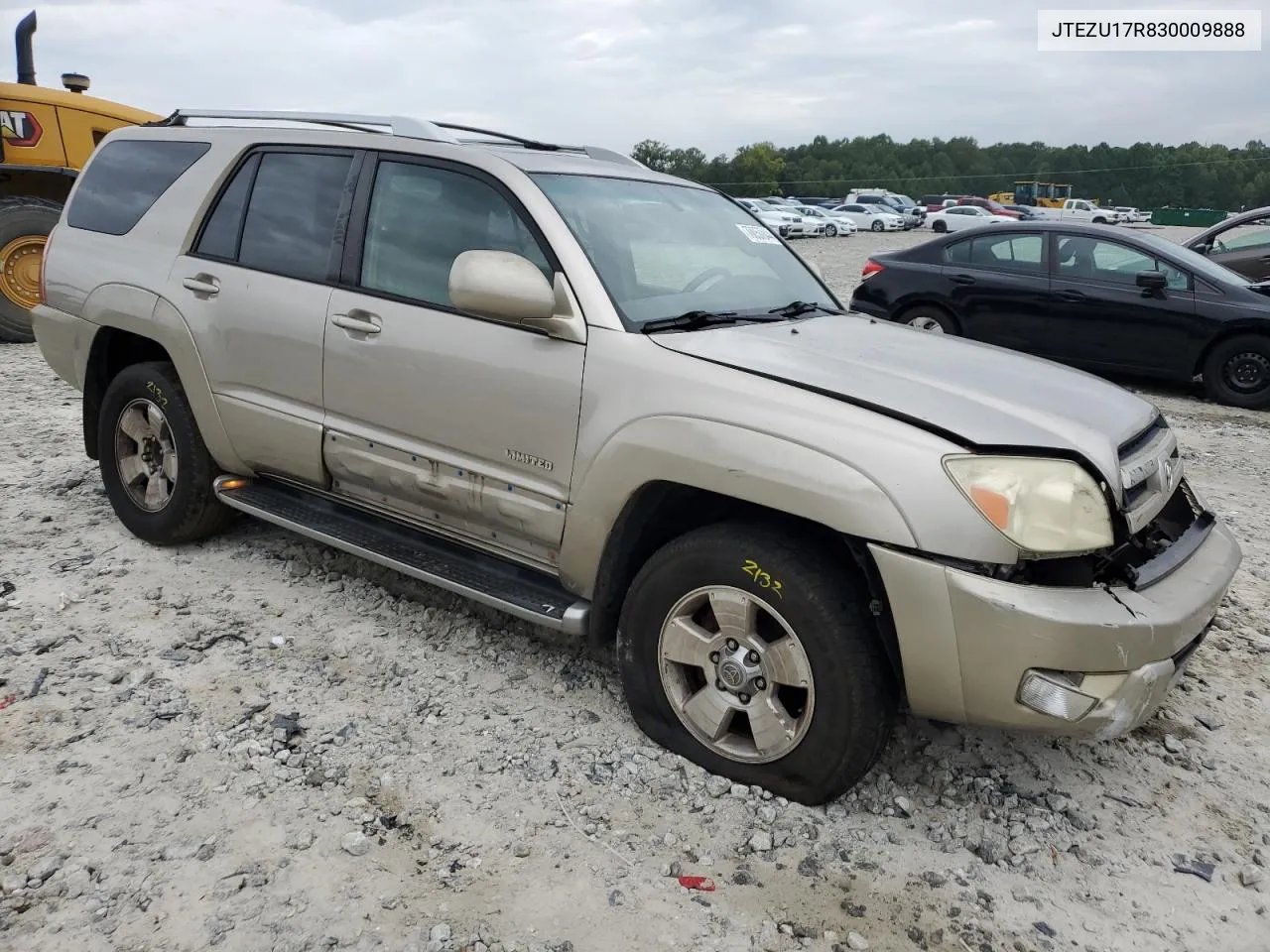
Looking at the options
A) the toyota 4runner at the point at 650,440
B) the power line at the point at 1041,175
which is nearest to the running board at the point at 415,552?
the toyota 4runner at the point at 650,440

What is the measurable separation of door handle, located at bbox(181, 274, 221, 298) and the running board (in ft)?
2.56

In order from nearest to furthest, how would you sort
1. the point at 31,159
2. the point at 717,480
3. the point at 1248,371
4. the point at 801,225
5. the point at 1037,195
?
the point at 717,480, the point at 1248,371, the point at 31,159, the point at 801,225, the point at 1037,195

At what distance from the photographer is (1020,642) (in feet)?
7.73

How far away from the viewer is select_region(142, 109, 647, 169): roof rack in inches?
140

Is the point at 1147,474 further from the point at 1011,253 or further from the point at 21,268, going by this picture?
the point at 21,268

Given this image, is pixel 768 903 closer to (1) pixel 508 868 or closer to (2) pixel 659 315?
(1) pixel 508 868

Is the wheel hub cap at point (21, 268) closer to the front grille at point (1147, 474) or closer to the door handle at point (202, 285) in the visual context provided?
the door handle at point (202, 285)

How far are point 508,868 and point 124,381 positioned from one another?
9.92 ft

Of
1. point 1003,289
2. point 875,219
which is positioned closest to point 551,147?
point 1003,289

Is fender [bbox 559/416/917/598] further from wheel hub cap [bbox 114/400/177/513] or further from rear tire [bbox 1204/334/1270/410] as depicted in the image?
rear tire [bbox 1204/334/1270/410]

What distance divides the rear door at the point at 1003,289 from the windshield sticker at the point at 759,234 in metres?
5.18

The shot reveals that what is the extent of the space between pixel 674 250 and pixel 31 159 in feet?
27.5

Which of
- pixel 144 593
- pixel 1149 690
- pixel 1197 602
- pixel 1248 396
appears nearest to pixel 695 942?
pixel 1149 690

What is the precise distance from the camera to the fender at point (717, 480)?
8.00ft
